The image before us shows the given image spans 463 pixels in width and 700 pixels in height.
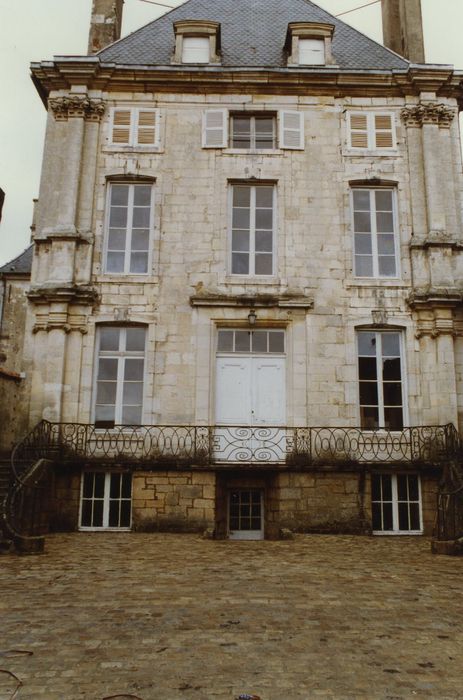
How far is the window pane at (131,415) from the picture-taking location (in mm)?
11914

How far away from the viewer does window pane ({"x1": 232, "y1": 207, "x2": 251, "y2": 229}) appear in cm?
1295

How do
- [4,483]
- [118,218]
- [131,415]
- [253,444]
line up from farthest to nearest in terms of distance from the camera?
[118,218]
[131,415]
[253,444]
[4,483]

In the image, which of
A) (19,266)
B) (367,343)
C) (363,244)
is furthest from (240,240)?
(19,266)

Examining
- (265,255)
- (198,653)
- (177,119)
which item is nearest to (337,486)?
(265,255)

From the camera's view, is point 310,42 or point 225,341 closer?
point 225,341

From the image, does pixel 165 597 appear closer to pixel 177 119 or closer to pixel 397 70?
pixel 177 119

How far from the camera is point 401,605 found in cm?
574

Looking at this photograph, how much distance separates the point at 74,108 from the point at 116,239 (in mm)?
3089

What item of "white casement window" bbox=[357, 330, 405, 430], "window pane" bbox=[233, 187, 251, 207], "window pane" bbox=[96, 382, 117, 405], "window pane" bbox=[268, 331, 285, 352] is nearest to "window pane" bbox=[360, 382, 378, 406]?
"white casement window" bbox=[357, 330, 405, 430]

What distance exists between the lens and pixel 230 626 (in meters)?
4.97

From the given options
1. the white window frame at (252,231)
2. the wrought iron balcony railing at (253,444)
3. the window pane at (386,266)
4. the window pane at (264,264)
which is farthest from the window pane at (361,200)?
the wrought iron balcony railing at (253,444)

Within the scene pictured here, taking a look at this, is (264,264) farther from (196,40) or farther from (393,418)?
(196,40)

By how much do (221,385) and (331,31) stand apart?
28.4 feet

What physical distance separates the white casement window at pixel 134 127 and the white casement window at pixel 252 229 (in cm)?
218
